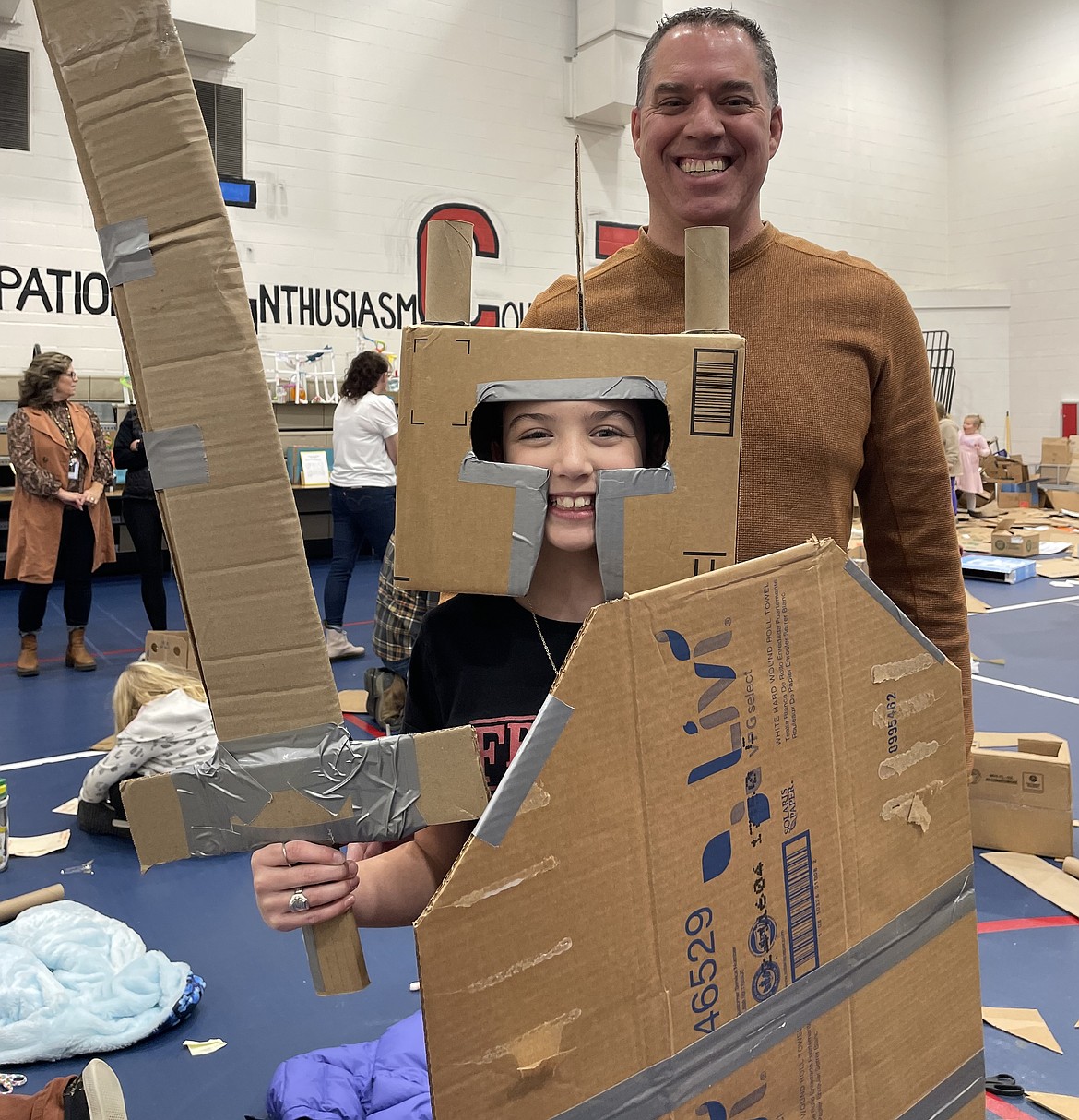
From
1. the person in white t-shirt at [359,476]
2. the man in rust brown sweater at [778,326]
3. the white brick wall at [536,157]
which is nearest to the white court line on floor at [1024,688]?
the person in white t-shirt at [359,476]

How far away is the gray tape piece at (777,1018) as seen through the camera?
0.89m

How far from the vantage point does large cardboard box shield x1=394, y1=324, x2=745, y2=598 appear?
103 cm

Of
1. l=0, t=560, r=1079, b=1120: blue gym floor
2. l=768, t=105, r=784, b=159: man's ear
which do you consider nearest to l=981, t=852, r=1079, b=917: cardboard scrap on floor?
l=0, t=560, r=1079, b=1120: blue gym floor

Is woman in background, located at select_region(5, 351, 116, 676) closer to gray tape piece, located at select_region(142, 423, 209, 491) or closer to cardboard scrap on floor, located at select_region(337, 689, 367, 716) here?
cardboard scrap on floor, located at select_region(337, 689, 367, 716)

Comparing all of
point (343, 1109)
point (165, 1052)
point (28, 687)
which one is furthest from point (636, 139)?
point (28, 687)

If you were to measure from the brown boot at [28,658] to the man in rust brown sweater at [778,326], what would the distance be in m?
4.92

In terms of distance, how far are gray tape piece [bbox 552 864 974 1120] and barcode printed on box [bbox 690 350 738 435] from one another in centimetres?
53

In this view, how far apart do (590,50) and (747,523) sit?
10.8 meters

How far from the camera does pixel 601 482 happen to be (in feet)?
3.41

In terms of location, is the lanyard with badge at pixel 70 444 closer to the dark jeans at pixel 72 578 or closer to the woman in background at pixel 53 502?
the woman in background at pixel 53 502

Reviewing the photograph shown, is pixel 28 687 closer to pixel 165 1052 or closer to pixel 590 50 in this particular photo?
pixel 165 1052

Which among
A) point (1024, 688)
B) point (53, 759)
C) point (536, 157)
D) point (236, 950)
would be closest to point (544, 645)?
point (236, 950)

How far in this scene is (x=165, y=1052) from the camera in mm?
2479

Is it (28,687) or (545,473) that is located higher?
(545,473)
